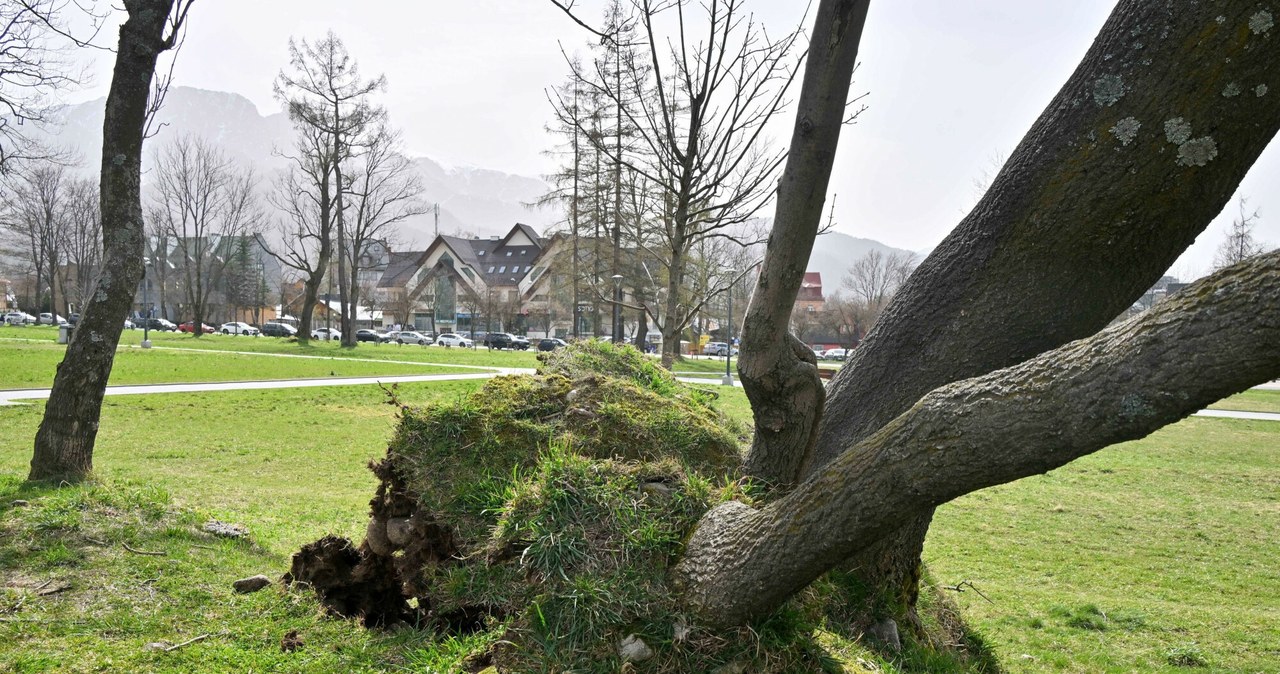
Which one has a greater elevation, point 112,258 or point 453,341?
point 112,258

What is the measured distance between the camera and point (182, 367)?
22578 mm

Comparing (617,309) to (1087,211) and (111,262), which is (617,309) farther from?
(1087,211)

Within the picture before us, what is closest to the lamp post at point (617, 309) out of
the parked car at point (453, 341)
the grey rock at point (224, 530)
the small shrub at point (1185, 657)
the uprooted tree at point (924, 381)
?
the parked car at point (453, 341)

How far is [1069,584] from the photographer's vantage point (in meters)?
6.93

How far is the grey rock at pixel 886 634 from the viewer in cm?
359

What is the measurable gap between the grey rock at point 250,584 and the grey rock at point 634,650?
265 centimetres

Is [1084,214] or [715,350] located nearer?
[1084,214]

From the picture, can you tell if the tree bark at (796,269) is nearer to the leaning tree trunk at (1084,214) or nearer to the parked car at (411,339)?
the leaning tree trunk at (1084,214)

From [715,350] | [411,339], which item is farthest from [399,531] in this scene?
[715,350]

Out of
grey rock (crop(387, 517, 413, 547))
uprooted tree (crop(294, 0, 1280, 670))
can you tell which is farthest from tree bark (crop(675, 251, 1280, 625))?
grey rock (crop(387, 517, 413, 547))

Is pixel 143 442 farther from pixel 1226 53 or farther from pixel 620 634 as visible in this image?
pixel 1226 53

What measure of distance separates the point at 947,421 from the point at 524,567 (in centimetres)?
165

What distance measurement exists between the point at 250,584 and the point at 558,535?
2.39m

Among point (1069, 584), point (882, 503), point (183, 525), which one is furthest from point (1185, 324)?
point (1069, 584)
